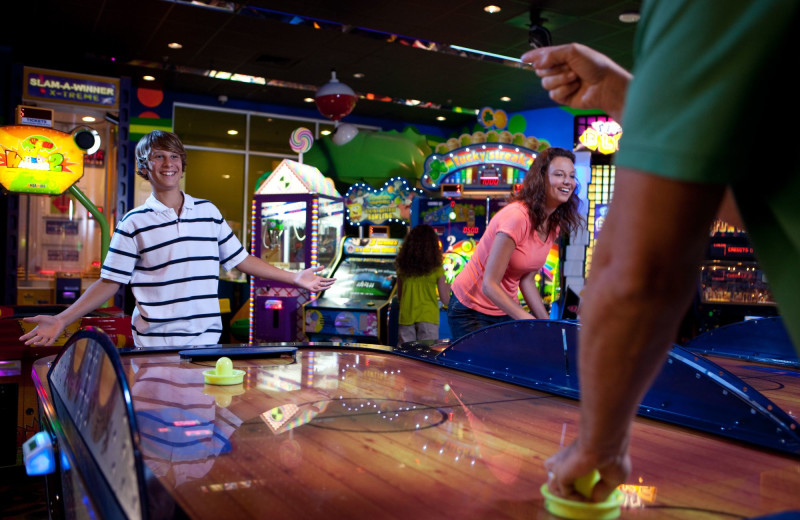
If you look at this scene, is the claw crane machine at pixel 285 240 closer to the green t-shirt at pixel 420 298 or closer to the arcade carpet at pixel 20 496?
the green t-shirt at pixel 420 298

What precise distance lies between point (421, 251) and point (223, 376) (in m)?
4.22

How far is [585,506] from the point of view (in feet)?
2.57

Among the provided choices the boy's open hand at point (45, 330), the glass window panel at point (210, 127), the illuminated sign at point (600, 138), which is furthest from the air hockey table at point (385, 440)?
the glass window panel at point (210, 127)

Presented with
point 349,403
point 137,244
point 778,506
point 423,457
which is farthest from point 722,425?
point 137,244

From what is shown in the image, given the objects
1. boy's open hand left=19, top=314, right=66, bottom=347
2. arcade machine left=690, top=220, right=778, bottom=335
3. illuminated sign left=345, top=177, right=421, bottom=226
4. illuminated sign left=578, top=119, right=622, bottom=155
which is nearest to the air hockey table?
boy's open hand left=19, top=314, right=66, bottom=347

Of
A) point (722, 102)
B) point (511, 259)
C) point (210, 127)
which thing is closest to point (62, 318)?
point (511, 259)

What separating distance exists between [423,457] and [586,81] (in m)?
0.60

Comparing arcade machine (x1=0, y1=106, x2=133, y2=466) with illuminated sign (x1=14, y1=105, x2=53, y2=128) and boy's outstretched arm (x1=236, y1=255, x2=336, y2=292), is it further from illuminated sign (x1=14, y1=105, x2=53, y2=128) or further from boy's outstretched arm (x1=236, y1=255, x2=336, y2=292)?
boy's outstretched arm (x1=236, y1=255, x2=336, y2=292)

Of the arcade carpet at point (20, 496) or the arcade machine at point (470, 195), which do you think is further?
the arcade machine at point (470, 195)

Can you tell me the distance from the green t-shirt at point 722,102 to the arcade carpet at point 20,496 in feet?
9.70

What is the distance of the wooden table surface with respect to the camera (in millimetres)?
857

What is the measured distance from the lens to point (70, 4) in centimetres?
611

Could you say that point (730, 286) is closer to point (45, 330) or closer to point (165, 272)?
point (165, 272)

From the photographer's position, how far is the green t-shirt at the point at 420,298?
5.77m
